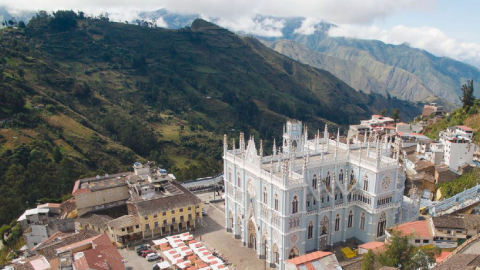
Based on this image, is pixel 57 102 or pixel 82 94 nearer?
pixel 57 102

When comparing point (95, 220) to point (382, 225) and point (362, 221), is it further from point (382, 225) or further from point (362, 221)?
point (382, 225)

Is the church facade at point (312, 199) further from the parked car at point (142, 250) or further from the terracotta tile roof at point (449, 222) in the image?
the parked car at point (142, 250)

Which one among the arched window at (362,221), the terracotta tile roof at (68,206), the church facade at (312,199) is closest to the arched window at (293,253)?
the church facade at (312,199)

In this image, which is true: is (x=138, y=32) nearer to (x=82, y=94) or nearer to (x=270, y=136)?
(x=82, y=94)

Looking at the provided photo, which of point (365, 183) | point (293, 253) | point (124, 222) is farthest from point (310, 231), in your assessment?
point (124, 222)

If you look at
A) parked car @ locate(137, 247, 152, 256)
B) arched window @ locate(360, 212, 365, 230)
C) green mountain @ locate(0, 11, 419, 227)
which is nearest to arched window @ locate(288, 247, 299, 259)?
arched window @ locate(360, 212, 365, 230)

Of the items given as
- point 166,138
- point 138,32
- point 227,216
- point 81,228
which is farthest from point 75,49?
point 227,216
